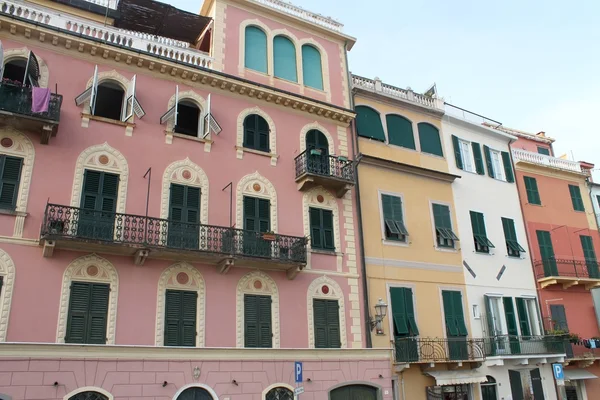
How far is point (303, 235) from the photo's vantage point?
791 inches

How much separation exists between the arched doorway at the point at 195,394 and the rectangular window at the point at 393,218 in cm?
995

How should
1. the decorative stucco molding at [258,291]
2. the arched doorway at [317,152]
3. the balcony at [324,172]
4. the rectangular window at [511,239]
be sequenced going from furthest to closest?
the rectangular window at [511,239]
the arched doorway at [317,152]
the balcony at [324,172]
the decorative stucco molding at [258,291]

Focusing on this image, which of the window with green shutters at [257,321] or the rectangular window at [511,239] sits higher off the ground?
the rectangular window at [511,239]

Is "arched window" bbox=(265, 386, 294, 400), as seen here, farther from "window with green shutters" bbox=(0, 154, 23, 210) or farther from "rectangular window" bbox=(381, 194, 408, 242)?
"window with green shutters" bbox=(0, 154, 23, 210)

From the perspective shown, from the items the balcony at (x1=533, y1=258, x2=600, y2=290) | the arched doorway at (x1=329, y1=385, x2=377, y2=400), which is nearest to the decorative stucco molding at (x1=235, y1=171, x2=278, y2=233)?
the arched doorway at (x1=329, y1=385, x2=377, y2=400)

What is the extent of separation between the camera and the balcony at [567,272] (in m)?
26.5

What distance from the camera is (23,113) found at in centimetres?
1566

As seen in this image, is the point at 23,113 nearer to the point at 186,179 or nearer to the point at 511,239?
the point at 186,179

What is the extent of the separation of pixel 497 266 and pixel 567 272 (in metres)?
5.05

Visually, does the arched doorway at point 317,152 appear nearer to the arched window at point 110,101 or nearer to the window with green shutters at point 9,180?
the arched window at point 110,101

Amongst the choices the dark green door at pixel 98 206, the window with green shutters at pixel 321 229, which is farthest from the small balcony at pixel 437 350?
the dark green door at pixel 98 206

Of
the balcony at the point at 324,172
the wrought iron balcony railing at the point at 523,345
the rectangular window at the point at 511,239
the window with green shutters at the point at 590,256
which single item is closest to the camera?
the balcony at the point at 324,172

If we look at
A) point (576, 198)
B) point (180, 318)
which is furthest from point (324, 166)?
point (576, 198)

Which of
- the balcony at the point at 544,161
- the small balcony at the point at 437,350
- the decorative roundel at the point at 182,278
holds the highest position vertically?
the balcony at the point at 544,161
